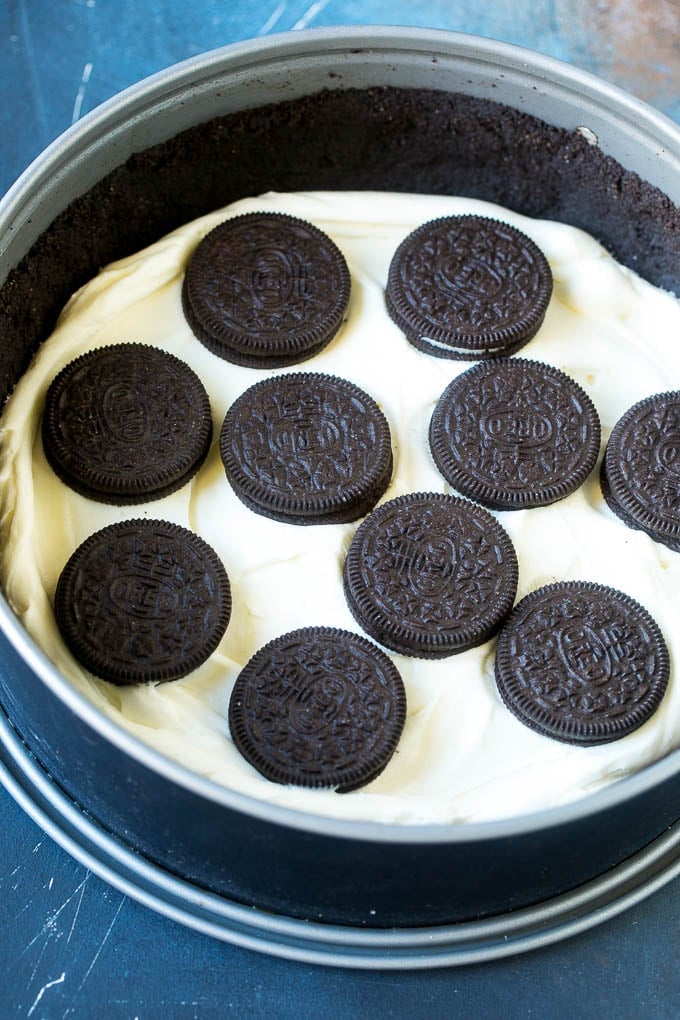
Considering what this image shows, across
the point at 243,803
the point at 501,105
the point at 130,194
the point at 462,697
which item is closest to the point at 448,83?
the point at 501,105

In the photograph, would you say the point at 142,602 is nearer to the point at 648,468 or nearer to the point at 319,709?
the point at 319,709

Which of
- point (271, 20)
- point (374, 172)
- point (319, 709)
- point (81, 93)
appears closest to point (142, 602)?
point (319, 709)

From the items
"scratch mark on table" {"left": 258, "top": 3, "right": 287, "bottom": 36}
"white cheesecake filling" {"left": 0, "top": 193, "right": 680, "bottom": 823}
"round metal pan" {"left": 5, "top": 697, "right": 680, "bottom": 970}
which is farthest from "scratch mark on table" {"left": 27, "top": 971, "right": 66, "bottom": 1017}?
"scratch mark on table" {"left": 258, "top": 3, "right": 287, "bottom": 36}

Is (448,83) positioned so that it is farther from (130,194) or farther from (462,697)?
(462,697)

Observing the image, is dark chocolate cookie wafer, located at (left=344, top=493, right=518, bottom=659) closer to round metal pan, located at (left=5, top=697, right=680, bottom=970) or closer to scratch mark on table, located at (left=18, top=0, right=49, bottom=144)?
round metal pan, located at (left=5, top=697, right=680, bottom=970)

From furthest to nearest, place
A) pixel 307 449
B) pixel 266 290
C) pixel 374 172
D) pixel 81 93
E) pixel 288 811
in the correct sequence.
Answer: pixel 81 93 < pixel 374 172 < pixel 266 290 < pixel 307 449 < pixel 288 811

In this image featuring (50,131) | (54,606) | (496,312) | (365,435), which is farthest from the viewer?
(50,131)
